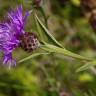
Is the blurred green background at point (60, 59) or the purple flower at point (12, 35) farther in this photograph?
the blurred green background at point (60, 59)

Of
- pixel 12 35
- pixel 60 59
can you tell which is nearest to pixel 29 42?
pixel 12 35

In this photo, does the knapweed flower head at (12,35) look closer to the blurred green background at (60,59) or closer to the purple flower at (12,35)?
the purple flower at (12,35)

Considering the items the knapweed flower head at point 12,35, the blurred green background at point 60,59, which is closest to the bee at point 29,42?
the knapweed flower head at point 12,35

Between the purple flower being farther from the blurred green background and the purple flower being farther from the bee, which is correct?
the blurred green background

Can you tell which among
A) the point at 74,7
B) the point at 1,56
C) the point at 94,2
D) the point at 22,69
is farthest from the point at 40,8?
the point at 74,7

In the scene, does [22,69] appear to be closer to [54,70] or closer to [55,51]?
[54,70]

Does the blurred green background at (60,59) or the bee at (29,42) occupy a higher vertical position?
the bee at (29,42)

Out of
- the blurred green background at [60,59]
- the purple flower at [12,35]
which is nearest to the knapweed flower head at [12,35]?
the purple flower at [12,35]

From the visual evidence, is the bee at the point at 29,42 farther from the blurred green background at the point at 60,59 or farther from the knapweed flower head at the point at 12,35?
the blurred green background at the point at 60,59
